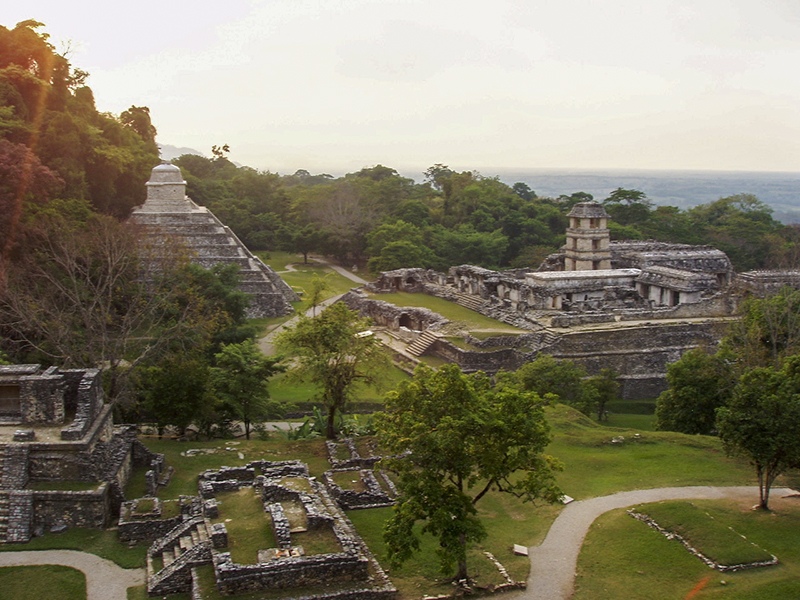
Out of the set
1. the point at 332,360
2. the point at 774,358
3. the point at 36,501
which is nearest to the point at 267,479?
the point at 36,501

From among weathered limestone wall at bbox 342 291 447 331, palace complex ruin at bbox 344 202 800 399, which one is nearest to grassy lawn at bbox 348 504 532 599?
palace complex ruin at bbox 344 202 800 399

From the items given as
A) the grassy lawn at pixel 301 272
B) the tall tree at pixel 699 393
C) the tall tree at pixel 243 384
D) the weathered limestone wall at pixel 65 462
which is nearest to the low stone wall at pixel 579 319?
the tall tree at pixel 699 393

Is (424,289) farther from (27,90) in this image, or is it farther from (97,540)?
(97,540)

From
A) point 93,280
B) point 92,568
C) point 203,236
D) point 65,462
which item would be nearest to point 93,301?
point 65,462

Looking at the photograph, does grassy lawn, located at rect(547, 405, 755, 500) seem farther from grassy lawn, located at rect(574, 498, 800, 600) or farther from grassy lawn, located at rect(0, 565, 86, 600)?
grassy lawn, located at rect(0, 565, 86, 600)

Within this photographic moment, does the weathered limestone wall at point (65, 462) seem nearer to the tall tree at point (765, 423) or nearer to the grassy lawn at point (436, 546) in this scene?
the grassy lawn at point (436, 546)
